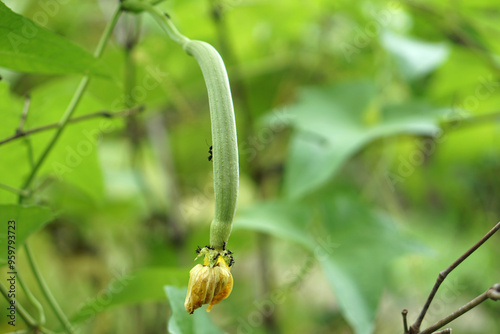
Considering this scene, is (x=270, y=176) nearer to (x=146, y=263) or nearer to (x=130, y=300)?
(x=146, y=263)

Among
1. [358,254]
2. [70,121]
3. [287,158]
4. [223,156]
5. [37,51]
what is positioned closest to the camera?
[223,156]

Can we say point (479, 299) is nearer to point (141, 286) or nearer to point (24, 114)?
point (141, 286)

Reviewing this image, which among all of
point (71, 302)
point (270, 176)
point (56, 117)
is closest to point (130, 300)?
point (56, 117)

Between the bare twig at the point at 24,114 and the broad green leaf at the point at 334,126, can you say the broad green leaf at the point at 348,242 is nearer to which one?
the broad green leaf at the point at 334,126

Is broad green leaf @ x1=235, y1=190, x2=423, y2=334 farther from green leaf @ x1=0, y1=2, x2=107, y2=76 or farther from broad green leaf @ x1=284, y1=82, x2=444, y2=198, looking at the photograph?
green leaf @ x1=0, y1=2, x2=107, y2=76

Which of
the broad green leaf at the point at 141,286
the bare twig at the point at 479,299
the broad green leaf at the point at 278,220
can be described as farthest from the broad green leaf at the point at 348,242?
Result: the bare twig at the point at 479,299

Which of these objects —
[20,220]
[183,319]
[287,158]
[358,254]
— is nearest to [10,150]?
[20,220]

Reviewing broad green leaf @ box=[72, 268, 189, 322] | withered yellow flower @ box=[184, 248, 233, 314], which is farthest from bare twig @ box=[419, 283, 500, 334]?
broad green leaf @ box=[72, 268, 189, 322]
